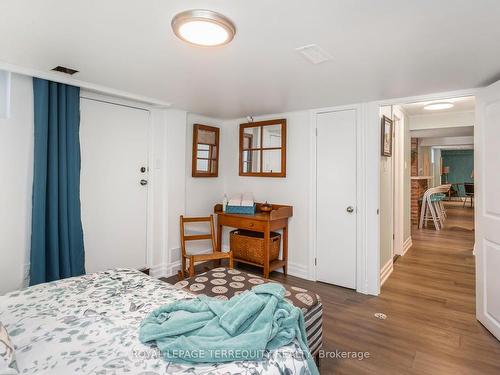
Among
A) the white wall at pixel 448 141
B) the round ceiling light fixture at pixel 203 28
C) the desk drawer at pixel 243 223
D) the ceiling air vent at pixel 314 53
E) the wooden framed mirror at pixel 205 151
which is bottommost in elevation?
the desk drawer at pixel 243 223

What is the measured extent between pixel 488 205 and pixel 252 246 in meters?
2.38

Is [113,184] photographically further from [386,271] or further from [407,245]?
[407,245]

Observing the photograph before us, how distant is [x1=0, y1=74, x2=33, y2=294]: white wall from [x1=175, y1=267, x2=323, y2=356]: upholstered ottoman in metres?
1.43

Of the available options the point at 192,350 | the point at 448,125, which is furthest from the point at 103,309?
the point at 448,125

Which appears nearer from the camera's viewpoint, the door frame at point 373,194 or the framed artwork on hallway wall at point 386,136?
the door frame at point 373,194

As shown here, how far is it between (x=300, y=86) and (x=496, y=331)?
2.57m

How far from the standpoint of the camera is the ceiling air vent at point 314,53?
6.14ft

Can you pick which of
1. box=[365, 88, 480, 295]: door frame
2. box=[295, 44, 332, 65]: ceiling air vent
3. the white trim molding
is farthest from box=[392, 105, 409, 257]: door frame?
the white trim molding

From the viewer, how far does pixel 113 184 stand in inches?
125

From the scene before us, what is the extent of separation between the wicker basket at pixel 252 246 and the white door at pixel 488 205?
206 centimetres

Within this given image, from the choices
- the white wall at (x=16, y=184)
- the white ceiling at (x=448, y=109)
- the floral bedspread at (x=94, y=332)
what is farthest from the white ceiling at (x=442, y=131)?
the white wall at (x=16, y=184)

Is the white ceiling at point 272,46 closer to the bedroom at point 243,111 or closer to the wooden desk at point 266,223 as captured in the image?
the bedroom at point 243,111

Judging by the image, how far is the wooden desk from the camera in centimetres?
350

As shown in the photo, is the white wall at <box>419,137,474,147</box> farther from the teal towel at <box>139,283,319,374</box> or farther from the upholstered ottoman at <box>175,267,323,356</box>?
the teal towel at <box>139,283,319,374</box>
